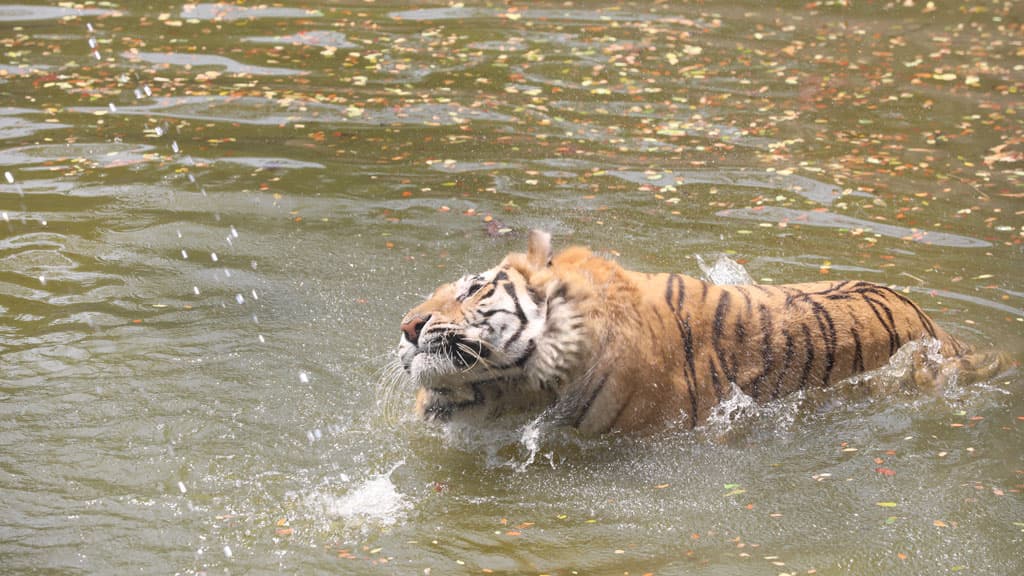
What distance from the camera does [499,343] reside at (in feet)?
13.8

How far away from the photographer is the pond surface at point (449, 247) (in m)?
4.02

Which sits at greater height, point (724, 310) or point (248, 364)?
point (724, 310)

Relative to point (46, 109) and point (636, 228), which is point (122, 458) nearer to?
point (636, 228)

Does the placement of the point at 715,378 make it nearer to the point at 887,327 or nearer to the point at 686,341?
the point at 686,341

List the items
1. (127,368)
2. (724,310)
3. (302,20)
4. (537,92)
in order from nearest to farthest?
(724,310) → (127,368) → (537,92) → (302,20)

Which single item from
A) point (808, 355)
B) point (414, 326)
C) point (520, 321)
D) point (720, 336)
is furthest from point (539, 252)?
point (808, 355)

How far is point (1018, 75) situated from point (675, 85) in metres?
3.10

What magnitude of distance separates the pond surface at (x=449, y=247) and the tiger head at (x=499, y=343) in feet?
0.87

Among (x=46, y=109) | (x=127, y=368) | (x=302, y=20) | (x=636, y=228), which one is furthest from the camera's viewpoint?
(x=302, y=20)

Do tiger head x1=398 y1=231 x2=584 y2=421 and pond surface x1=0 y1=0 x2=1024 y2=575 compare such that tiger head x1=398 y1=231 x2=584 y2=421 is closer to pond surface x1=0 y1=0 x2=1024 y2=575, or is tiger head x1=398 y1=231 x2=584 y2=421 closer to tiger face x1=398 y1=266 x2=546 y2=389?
tiger face x1=398 y1=266 x2=546 y2=389

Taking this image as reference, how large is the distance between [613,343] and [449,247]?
Result: 2.50 metres

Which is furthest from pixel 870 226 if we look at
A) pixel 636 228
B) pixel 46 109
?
pixel 46 109

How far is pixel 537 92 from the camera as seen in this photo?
9359mm

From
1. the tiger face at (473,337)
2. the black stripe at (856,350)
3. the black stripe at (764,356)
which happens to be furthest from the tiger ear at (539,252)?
the black stripe at (856,350)
